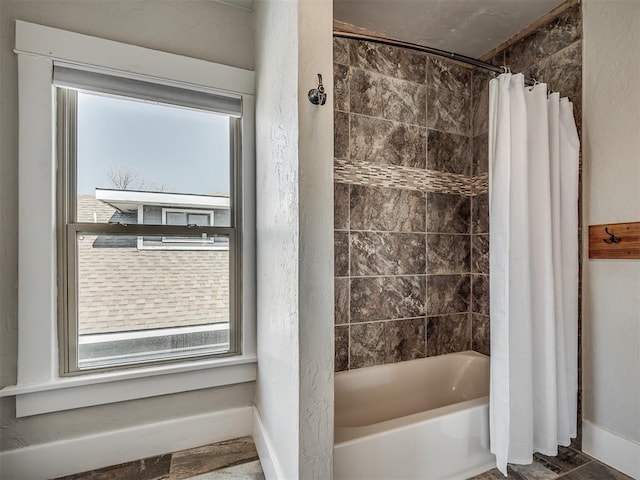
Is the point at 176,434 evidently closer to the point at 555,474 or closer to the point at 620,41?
the point at 555,474

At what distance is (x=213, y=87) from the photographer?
5.74ft

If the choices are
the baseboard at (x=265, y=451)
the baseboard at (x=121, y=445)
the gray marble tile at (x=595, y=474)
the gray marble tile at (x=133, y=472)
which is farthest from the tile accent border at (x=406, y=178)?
the gray marble tile at (x=133, y=472)

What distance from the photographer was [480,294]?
2.26 m

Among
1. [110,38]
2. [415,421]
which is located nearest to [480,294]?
[415,421]

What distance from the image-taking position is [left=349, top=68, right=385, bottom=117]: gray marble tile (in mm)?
1961

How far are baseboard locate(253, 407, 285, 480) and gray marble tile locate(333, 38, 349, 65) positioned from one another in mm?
2152

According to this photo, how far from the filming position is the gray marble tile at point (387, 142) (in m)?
1.98

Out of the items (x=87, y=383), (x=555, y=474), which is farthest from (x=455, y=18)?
(x=87, y=383)

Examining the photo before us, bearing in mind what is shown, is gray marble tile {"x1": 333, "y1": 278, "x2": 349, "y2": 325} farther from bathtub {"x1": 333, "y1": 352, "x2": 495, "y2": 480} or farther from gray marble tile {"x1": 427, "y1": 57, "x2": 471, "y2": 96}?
gray marble tile {"x1": 427, "y1": 57, "x2": 471, "y2": 96}

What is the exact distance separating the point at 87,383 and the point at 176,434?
53 centimetres

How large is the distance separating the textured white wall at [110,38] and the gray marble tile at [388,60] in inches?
26.8

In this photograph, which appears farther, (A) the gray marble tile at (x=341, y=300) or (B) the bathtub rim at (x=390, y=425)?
(A) the gray marble tile at (x=341, y=300)

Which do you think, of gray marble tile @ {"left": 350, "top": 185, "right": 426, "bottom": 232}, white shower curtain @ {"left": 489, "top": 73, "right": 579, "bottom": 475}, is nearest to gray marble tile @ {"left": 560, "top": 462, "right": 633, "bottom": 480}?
white shower curtain @ {"left": 489, "top": 73, "right": 579, "bottom": 475}

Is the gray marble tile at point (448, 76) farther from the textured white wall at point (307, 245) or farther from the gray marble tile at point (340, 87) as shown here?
the textured white wall at point (307, 245)
